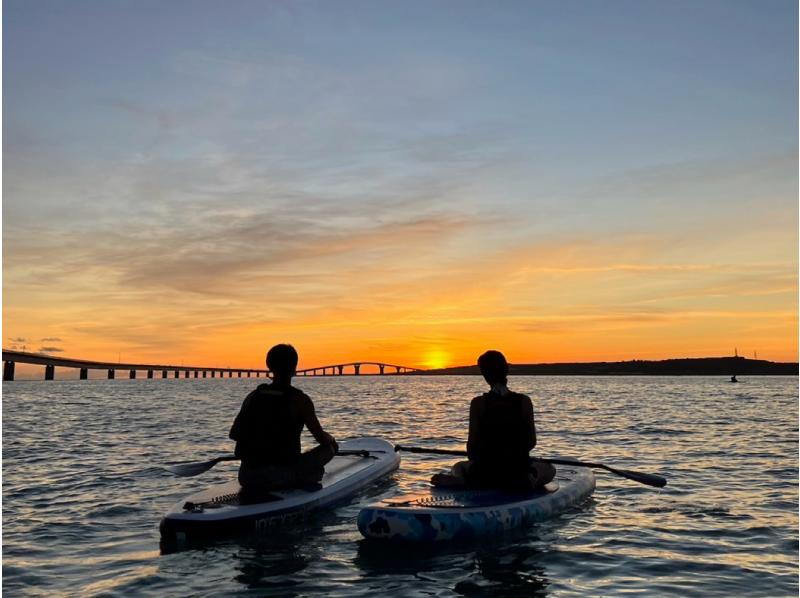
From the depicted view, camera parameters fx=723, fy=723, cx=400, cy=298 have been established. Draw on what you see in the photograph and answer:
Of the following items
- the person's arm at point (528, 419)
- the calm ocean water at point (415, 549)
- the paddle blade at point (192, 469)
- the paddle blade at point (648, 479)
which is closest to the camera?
the calm ocean water at point (415, 549)

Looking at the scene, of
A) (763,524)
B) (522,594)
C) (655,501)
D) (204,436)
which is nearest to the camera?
(522,594)

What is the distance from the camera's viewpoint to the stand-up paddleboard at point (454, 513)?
29.1ft

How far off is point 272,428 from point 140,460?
9950 millimetres

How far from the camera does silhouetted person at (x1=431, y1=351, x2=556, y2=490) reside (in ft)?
31.8

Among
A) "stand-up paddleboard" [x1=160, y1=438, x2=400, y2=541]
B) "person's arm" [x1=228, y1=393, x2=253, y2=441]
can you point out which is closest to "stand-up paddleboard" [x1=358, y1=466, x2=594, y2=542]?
"stand-up paddleboard" [x1=160, y1=438, x2=400, y2=541]

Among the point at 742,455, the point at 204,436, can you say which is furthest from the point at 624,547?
the point at 204,436

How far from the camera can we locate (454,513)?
360 inches

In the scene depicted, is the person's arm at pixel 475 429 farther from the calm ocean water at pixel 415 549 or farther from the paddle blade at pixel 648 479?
the paddle blade at pixel 648 479

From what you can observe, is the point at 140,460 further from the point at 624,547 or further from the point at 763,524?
the point at 763,524

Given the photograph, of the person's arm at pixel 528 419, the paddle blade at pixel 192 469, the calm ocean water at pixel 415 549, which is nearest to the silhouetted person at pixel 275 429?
the calm ocean water at pixel 415 549


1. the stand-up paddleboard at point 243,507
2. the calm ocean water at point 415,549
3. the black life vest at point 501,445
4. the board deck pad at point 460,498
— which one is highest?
the black life vest at point 501,445

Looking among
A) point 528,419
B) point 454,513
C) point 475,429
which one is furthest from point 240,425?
point 528,419

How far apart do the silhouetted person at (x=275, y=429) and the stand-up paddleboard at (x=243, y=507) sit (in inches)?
10.4

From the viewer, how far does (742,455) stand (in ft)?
62.8
